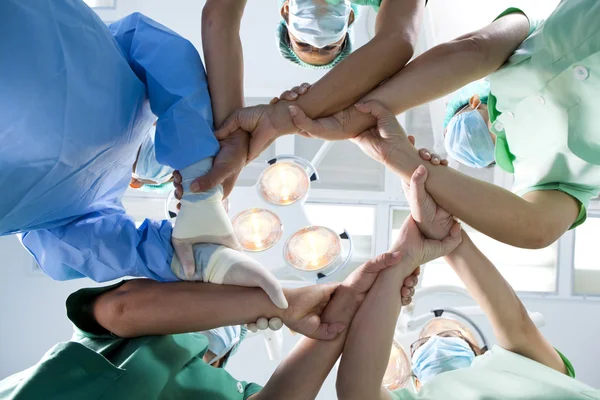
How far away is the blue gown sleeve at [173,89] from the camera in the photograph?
1.20 meters

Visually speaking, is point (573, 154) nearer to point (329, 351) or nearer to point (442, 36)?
point (329, 351)

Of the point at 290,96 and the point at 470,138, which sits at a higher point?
the point at 290,96

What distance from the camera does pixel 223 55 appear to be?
1.31 metres

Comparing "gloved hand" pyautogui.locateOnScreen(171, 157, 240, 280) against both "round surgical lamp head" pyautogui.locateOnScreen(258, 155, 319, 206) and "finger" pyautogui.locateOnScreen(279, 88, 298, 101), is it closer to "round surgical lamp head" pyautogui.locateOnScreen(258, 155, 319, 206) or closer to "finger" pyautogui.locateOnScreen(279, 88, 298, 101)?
"finger" pyautogui.locateOnScreen(279, 88, 298, 101)

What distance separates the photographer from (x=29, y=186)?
41.5 inches

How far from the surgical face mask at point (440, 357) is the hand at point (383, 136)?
0.73 m

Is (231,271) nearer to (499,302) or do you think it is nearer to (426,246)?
(426,246)

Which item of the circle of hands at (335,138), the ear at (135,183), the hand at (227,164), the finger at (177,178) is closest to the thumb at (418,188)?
the circle of hands at (335,138)

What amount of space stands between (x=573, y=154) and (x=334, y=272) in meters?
0.82

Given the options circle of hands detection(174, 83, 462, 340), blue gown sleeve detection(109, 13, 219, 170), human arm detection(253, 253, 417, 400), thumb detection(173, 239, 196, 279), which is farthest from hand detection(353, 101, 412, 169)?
thumb detection(173, 239, 196, 279)

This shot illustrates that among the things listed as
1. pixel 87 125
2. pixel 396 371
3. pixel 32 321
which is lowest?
pixel 32 321

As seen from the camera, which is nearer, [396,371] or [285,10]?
[285,10]

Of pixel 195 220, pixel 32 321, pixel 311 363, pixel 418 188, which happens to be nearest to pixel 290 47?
pixel 418 188

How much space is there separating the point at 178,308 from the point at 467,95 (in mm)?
1111
